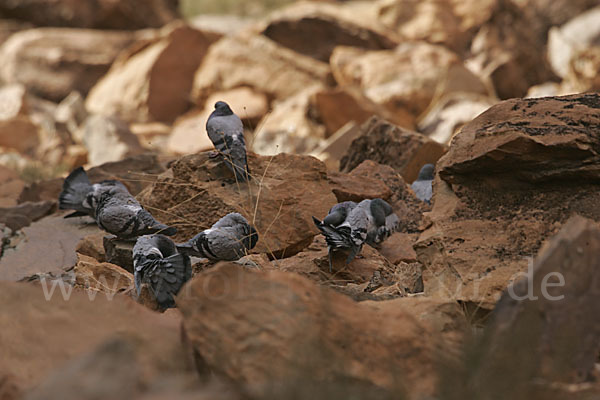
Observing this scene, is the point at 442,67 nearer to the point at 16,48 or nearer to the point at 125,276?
the point at 16,48

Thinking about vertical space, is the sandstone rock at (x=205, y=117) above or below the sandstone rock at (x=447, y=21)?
below

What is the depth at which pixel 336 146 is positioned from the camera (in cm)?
985

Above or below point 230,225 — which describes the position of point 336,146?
below

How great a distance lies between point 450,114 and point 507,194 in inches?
386

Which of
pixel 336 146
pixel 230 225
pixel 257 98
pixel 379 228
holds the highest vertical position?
pixel 230 225

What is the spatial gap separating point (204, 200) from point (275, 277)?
3.06 metres

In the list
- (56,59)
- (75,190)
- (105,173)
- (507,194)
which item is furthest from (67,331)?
A: (56,59)

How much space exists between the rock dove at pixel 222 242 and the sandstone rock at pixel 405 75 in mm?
10611

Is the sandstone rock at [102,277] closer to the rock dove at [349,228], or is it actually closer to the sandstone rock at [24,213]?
the rock dove at [349,228]

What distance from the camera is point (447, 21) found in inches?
→ 728

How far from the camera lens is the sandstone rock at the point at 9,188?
7325 mm

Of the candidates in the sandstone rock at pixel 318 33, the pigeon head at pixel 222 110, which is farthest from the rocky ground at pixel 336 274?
the sandstone rock at pixel 318 33

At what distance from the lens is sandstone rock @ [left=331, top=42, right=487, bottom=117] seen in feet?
48.8

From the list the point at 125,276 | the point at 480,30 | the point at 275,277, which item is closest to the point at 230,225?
the point at 125,276
